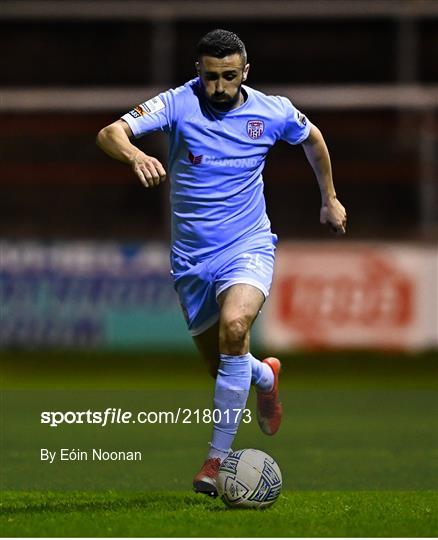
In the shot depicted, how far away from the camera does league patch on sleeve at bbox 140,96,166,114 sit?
716 centimetres

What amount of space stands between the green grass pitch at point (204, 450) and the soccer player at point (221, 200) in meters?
0.63

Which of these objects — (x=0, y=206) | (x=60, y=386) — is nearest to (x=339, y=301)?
(x=60, y=386)

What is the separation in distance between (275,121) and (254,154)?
0.77ft

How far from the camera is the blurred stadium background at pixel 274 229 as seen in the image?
10.8m

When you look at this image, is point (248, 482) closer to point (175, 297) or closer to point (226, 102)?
point (226, 102)

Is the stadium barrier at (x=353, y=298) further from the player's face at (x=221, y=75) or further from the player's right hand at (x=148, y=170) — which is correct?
the player's right hand at (x=148, y=170)

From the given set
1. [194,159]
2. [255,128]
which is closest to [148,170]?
[194,159]

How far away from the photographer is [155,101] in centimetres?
722

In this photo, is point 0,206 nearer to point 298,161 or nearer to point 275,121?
point 298,161

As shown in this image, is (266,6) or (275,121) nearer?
(275,121)

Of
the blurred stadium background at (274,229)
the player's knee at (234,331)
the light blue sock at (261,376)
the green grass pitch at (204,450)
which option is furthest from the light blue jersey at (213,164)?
the blurred stadium background at (274,229)

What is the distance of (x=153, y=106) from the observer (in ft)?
23.6

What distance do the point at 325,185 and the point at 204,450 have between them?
8.82 feet

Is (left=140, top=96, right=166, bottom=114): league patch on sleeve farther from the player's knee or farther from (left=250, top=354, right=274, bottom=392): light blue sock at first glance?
(left=250, top=354, right=274, bottom=392): light blue sock
